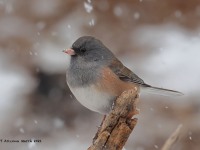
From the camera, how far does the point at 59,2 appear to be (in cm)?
477

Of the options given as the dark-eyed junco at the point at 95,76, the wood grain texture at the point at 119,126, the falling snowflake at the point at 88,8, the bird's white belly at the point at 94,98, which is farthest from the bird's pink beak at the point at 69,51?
the falling snowflake at the point at 88,8

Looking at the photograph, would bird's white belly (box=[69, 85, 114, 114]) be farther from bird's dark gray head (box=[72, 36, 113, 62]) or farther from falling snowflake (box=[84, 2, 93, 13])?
falling snowflake (box=[84, 2, 93, 13])

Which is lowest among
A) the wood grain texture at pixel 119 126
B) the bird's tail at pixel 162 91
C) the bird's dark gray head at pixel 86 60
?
the wood grain texture at pixel 119 126

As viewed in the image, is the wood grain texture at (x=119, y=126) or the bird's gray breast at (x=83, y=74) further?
the bird's gray breast at (x=83, y=74)

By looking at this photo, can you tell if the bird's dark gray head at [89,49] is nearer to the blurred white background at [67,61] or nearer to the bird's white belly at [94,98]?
the bird's white belly at [94,98]

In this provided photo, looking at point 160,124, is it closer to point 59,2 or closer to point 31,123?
point 31,123

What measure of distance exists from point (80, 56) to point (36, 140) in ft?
4.81

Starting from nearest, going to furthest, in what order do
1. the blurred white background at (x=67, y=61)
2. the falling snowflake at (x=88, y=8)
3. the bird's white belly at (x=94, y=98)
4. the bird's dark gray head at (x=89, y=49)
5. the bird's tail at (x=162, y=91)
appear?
the bird's white belly at (x=94, y=98) → the bird's dark gray head at (x=89, y=49) → the bird's tail at (x=162, y=91) → the blurred white background at (x=67, y=61) → the falling snowflake at (x=88, y=8)

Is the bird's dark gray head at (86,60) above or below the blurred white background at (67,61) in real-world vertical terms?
below

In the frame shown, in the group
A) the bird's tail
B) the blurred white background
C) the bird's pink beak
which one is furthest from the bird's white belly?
the blurred white background

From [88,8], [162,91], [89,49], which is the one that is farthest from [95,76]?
[88,8]

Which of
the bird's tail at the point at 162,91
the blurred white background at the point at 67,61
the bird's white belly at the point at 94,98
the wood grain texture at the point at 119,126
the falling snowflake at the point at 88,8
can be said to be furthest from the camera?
the falling snowflake at the point at 88,8

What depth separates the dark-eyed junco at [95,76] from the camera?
2424mm

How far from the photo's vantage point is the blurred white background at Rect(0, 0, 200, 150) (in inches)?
156
